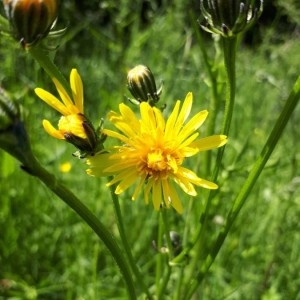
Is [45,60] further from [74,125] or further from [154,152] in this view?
[154,152]

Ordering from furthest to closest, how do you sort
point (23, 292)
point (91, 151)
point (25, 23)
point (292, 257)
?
point (292, 257) → point (23, 292) → point (91, 151) → point (25, 23)

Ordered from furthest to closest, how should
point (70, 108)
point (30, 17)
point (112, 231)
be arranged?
point (112, 231)
point (70, 108)
point (30, 17)

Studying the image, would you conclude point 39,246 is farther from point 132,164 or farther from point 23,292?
point 132,164

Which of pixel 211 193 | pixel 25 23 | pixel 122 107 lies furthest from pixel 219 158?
pixel 25 23

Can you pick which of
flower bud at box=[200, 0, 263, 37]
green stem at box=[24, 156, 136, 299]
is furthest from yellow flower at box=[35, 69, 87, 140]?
flower bud at box=[200, 0, 263, 37]

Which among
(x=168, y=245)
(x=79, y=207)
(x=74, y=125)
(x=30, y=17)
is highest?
(x=30, y=17)

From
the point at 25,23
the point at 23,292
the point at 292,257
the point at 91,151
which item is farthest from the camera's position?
the point at 292,257

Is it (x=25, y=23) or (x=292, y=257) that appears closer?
(x=25, y=23)

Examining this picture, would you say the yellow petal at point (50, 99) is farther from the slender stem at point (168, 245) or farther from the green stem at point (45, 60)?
the slender stem at point (168, 245)

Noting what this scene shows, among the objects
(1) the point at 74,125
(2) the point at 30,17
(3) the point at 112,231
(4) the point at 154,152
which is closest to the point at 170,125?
(4) the point at 154,152
